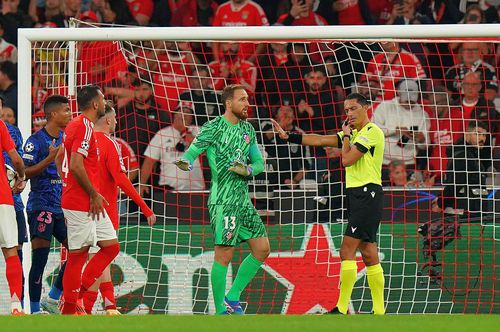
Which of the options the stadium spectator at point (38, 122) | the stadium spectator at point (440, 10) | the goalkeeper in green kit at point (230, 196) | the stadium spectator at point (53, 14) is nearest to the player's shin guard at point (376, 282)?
the goalkeeper in green kit at point (230, 196)

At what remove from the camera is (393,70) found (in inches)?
563

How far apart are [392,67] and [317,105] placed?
3.78 ft

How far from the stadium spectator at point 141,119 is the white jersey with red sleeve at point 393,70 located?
251cm

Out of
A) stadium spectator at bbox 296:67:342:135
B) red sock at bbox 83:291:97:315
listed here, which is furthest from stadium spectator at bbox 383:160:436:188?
red sock at bbox 83:291:97:315

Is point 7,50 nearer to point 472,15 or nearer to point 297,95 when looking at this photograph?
point 297,95

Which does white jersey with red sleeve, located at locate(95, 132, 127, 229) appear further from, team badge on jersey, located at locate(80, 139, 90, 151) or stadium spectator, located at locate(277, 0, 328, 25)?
stadium spectator, located at locate(277, 0, 328, 25)

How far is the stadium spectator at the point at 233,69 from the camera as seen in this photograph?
15.0 metres

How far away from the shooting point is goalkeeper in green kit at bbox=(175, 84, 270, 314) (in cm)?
1100

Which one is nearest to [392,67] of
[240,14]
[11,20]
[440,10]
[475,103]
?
[475,103]

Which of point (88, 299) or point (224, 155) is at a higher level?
point (224, 155)

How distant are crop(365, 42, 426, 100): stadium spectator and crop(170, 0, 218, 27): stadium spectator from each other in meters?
3.21

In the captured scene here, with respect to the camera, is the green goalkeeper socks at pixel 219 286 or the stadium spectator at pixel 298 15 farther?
the stadium spectator at pixel 298 15

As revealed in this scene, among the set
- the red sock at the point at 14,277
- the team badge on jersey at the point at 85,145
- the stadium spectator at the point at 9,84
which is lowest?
the red sock at the point at 14,277

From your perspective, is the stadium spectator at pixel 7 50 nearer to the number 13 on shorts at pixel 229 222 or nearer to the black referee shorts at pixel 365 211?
the number 13 on shorts at pixel 229 222
